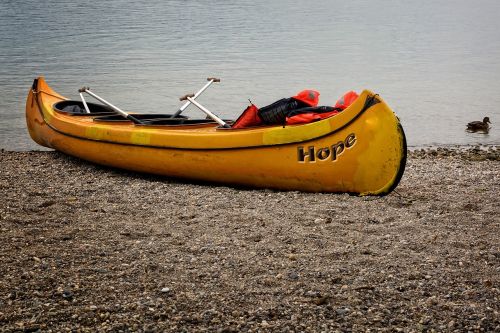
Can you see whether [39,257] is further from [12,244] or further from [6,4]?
[6,4]

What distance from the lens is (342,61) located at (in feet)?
84.8

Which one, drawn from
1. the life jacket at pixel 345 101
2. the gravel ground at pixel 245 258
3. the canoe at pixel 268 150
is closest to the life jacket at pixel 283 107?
the canoe at pixel 268 150

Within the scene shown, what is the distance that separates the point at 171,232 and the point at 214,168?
1899 millimetres

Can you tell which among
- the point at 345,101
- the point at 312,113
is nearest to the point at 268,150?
the point at 312,113

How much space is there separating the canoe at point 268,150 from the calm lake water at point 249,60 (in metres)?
4.35

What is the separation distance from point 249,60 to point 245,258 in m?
20.1

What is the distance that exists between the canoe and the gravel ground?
0.68 feet

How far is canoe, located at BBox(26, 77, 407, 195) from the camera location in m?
7.17

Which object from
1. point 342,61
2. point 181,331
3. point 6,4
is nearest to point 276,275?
point 181,331

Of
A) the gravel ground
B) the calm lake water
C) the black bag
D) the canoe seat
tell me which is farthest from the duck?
the black bag

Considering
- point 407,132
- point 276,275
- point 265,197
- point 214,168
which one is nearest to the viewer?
point 276,275

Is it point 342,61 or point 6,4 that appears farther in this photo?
point 6,4

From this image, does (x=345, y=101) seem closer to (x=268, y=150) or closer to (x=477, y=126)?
(x=268, y=150)

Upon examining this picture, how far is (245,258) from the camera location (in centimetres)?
561
